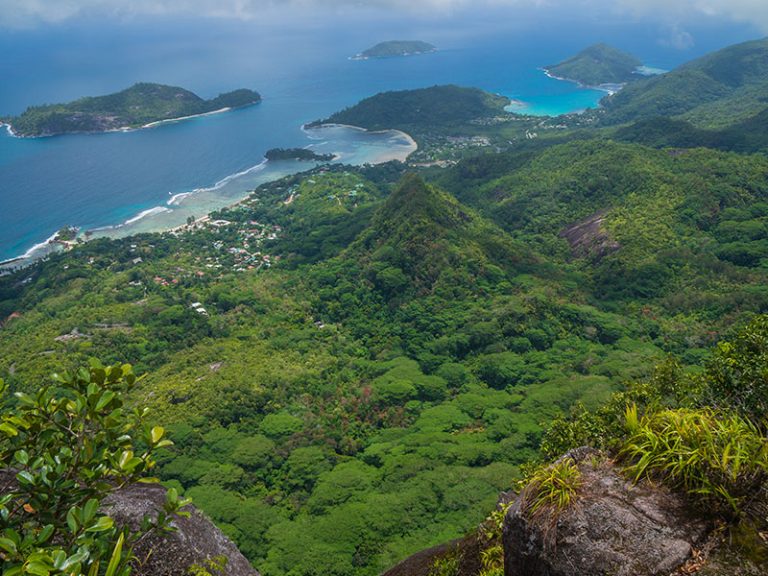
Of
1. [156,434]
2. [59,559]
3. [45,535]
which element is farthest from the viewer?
[156,434]

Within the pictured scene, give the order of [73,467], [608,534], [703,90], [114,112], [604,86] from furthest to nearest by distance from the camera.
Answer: [604,86] < [114,112] < [703,90] < [608,534] < [73,467]

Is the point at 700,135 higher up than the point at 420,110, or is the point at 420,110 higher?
the point at 420,110

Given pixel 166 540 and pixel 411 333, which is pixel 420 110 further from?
pixel 166 540

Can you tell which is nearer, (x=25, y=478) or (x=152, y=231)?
(x=25, y=478)

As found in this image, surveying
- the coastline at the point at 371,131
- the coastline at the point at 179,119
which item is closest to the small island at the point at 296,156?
the coastline at the point at 371,131

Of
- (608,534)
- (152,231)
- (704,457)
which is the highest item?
(704,457)

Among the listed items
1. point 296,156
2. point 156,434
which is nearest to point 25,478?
point 156,434
